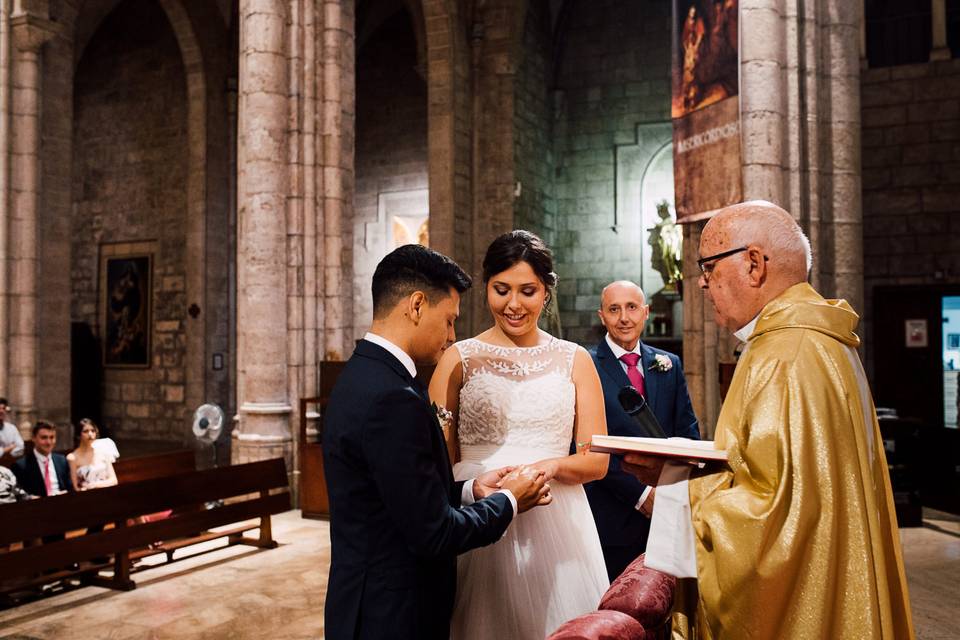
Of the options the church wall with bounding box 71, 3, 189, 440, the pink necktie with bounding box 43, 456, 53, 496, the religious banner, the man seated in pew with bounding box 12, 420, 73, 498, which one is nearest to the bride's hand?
the religious banner

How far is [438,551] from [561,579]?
0.71 metres

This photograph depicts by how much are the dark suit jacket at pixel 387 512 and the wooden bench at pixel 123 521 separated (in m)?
3.41

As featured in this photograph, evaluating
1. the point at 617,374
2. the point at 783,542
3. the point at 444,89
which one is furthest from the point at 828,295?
the point at 444,89

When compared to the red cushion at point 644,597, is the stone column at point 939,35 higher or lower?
higher

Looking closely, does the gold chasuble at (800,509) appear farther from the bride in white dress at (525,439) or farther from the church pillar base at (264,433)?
the church pillar base at (264,433)

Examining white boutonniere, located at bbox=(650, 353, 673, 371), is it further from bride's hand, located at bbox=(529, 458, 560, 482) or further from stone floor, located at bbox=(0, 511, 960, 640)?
stone floor, located at bbox=(0, 511, 960, 640)

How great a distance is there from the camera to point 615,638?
4.83 ft

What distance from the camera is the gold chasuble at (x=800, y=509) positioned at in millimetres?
1507

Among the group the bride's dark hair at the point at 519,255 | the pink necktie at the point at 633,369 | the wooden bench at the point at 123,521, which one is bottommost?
the wooden bench at the point at 123,521

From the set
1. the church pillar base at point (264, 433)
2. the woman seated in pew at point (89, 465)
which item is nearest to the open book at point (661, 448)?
the woman seated in pew at point (89, 465)

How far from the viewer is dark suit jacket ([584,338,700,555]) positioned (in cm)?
306

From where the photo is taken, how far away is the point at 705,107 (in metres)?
6.14

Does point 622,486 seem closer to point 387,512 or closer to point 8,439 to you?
point 387,512

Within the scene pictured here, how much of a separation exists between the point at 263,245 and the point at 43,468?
2.66m
